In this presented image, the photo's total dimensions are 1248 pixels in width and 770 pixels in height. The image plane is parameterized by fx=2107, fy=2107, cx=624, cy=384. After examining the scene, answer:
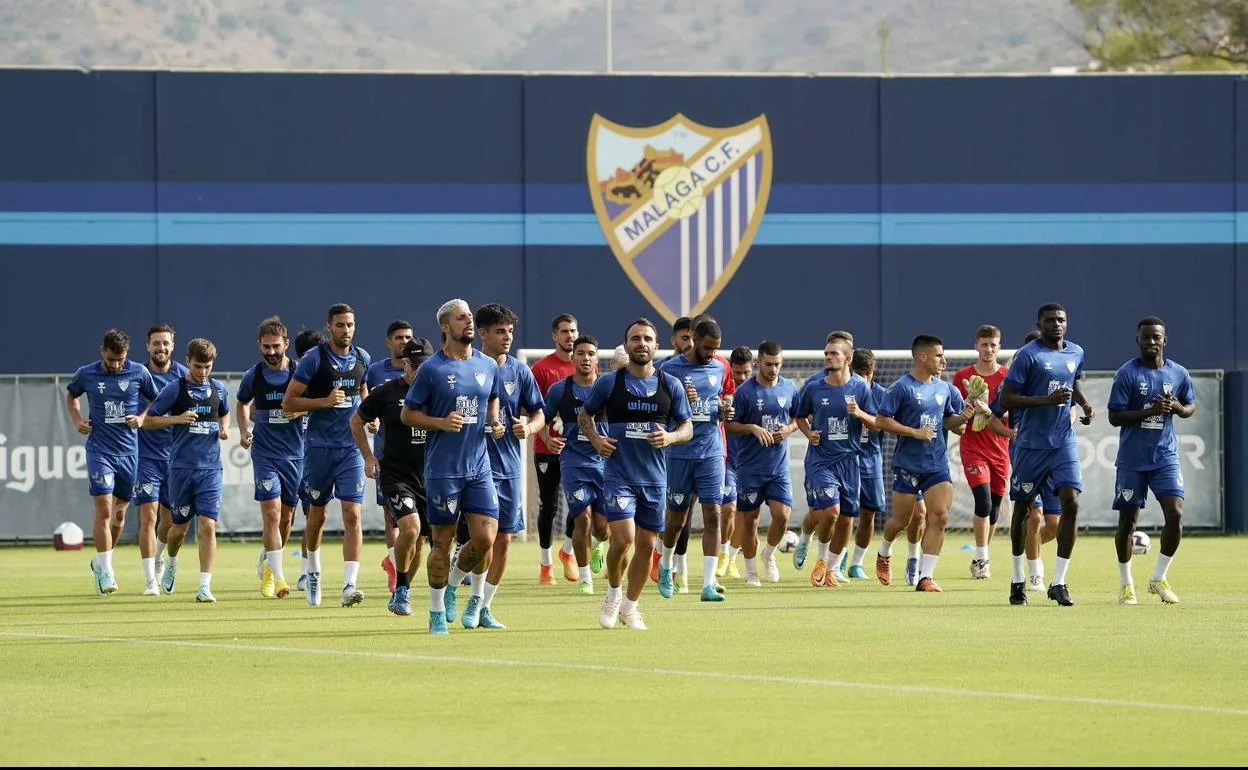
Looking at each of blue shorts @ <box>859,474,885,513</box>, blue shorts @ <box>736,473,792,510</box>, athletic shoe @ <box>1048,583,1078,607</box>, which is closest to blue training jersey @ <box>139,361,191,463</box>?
blue shorts @ <box>736,473,792,510</box>

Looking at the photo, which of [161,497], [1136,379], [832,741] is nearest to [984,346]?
[1136,379]

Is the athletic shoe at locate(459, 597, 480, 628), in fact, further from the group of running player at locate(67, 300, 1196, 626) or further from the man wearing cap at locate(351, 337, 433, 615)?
the man wearing cap at locate(351, 337, 433, 615)

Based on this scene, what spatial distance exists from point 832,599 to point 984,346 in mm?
3657

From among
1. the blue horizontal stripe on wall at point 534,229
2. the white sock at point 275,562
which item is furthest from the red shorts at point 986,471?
the blue horizontal stripe on wall at point 534,229

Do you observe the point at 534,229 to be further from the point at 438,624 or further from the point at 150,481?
the point at 438,624

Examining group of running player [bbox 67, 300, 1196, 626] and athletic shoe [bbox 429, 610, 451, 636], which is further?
group of running player [bbox 67, 300, 1196, 626]

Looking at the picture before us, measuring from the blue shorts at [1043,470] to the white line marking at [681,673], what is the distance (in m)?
6.01

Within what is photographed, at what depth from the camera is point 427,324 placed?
32469mm

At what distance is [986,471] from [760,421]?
2614 millimetres

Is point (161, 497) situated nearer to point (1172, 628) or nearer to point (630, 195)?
point (1172, 628)

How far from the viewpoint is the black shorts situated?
53.5 ft

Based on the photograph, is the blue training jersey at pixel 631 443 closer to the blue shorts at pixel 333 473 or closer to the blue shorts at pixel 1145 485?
the blue shorts at pixel 333 473

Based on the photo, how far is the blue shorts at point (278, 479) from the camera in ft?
61.9

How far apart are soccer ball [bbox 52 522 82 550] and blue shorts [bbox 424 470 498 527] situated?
15.2 meters
